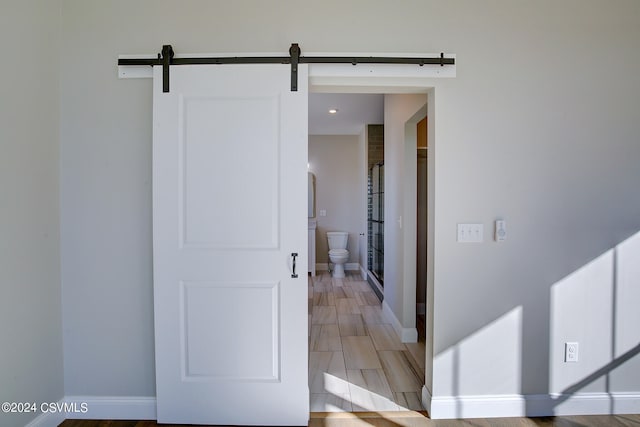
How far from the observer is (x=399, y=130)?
3117 millimetres

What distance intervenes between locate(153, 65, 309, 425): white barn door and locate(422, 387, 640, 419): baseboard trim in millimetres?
842

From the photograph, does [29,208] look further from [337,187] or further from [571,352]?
[337,187]

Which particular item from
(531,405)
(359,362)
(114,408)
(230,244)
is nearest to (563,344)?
(531,405)

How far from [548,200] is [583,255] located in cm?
39

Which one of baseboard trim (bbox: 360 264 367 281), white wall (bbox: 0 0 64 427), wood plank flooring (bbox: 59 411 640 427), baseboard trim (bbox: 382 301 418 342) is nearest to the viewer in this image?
white wall (bbox: 0 0 64 427)

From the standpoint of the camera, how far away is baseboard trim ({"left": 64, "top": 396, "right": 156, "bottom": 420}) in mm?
1862

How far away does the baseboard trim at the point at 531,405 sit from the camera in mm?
1866

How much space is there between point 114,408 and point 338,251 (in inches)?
158

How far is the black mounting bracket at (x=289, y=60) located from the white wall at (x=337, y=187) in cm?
434

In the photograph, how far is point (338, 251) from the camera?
218 inches

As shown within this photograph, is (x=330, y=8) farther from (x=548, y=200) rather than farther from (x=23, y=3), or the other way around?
(x=548, y=200)

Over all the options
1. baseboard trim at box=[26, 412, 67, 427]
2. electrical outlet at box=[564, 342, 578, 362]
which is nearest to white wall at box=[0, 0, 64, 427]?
baseboard trim at box=[26, 412, 67, 427]

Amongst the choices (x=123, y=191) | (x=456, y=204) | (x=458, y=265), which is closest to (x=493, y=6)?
(x=456, y=204)

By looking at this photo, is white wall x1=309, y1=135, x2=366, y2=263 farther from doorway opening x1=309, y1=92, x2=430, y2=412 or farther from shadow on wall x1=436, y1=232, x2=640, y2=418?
shadow on wall x1=436, y1=232, x2=640, y2=418
